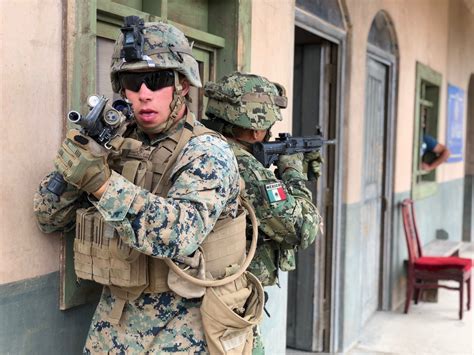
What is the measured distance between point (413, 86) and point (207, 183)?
16.5ft

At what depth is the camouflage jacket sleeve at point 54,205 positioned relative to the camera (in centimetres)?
180

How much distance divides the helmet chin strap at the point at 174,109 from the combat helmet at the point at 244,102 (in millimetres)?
639

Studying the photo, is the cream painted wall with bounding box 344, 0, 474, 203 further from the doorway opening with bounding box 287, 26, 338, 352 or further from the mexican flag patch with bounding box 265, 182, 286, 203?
the mexican flag patch with bounding box 265, 182, 286, 203

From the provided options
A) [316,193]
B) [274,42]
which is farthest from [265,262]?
[316,193]

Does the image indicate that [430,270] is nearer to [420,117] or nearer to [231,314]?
[420,117]

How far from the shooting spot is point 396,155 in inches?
225

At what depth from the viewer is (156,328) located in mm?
1790

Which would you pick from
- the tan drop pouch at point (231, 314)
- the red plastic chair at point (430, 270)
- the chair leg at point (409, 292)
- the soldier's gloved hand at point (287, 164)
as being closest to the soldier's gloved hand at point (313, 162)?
the soldier's gloved hand at point (287, 164)

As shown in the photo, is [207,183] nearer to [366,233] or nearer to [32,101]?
A: [32,101]

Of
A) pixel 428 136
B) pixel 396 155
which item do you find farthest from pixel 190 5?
pixel 428 136

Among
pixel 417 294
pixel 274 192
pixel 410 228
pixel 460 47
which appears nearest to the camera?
pixel 274 192

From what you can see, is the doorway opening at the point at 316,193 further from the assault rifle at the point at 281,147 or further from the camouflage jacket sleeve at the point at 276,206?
the camouflage jacket sleeve at the point at 276,206

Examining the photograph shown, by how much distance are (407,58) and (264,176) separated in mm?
4122

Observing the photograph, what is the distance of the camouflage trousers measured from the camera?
70.4 inches
